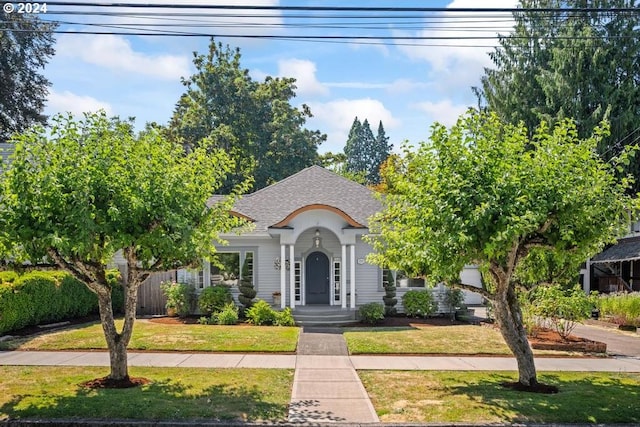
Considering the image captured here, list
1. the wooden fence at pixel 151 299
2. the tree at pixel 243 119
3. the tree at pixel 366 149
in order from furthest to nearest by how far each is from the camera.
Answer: the tree at pixel 366 149
the tree at pixel 243 119
the wooden fence at pixel 151 299

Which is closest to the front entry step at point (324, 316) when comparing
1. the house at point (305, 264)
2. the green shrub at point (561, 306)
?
the house at point (305, 264)

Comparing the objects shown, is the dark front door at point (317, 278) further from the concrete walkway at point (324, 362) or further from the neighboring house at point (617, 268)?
the neighboring house at point (617, 268)

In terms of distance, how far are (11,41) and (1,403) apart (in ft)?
103

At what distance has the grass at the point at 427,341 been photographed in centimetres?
1316

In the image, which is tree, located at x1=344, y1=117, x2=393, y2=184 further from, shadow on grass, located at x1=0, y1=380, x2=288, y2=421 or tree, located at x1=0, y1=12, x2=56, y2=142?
shadow on grass, located at x1=0, y1=380, x2=288, y2=421

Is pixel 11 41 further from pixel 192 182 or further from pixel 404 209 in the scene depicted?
pixel 404 209

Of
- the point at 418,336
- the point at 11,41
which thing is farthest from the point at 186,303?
the point at 11,41

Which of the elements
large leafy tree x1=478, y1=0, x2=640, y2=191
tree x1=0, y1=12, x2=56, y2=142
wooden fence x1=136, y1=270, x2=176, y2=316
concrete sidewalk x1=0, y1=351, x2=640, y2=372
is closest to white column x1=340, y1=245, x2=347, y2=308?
concrete sidewalk x1=0, y1=351, x2=640, y2=372

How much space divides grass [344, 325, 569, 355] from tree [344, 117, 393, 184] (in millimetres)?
64114

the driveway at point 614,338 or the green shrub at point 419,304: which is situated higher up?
the green shrub at point 419,304

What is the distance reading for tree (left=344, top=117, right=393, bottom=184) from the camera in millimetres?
80500

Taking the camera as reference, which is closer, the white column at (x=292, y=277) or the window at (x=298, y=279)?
the white column at (x=292, y=277)

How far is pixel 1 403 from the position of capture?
26.3 ft

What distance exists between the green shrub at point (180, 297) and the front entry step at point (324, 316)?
388 cm
